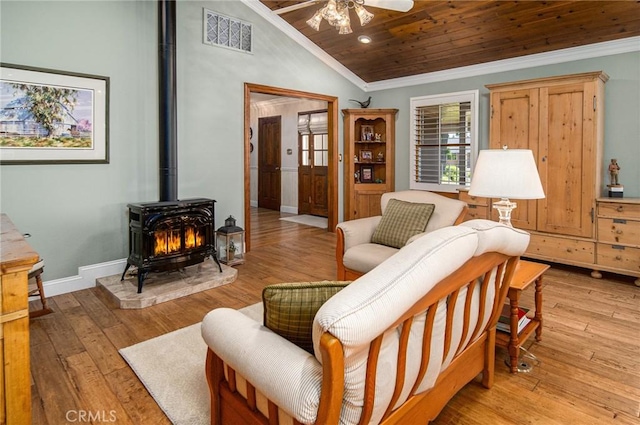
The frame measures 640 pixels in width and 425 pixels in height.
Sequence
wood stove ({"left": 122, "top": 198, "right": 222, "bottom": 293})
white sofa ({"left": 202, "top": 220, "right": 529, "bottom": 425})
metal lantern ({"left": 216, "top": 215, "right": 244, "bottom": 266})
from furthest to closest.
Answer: metal lantern ({"left": 216, "top": 215, "right": 244, "bottom": 266})
wood stove ({"left": 122, "top": 198, "right": 222, "bottom": 293})
white sofa ({"left": 202, "top": 220, "right": 529, "bottom": 425})

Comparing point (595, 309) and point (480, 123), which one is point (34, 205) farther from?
point (480, 123)

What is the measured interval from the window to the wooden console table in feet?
17.2

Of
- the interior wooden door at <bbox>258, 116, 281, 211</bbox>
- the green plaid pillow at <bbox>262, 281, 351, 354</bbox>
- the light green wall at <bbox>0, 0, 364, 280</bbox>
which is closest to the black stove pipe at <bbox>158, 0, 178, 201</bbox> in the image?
the light green wall at <bbox>0, 0, 364, 280</bbox>

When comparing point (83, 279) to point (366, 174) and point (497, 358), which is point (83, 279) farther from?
point (366, 174)

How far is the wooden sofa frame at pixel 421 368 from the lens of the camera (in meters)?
1.01

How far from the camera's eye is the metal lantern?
14.4 ft

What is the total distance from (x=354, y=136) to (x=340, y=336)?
5771 millimetres

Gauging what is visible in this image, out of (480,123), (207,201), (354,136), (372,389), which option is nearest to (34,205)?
(207,201)

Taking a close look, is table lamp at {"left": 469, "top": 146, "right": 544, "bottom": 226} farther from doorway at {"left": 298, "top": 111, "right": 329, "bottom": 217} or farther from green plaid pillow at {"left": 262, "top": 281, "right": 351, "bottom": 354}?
doorway at {"left": 298, "top": 111, "right": 329, "bottom": 217}

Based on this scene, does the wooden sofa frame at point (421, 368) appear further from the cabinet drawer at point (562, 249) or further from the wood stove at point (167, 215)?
the cabinet drawer at point (562, 249)

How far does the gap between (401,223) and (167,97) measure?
2.63 meters

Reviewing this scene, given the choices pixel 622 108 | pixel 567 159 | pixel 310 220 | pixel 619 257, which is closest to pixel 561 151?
pixel 567 159

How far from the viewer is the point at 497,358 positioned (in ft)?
7.86

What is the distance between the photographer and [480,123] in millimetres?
5344
